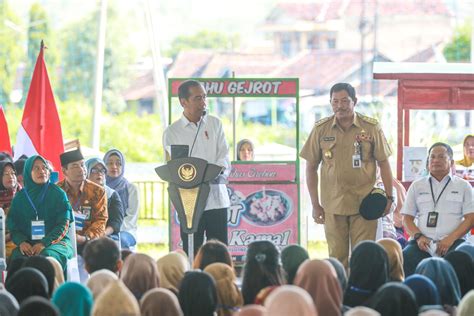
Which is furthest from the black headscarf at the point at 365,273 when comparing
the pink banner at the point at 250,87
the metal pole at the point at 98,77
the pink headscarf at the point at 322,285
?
the metal pole at the point at 98,77

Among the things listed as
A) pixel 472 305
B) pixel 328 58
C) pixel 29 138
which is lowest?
pixel 472 305

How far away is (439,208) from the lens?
8.70 m

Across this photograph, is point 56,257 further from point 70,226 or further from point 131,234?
point 131,234

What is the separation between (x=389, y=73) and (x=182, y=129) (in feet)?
7.92

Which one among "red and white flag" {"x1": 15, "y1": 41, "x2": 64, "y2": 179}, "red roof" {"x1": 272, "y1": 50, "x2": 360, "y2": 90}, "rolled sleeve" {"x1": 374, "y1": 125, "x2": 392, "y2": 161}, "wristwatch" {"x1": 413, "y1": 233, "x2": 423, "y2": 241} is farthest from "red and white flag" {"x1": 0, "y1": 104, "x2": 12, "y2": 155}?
"red roof" {"x1": 272, "y1": 50, "x2": 360, "y2": 90}

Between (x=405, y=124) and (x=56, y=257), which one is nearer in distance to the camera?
(x=56, y=257)

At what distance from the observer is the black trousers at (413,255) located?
8.45 m

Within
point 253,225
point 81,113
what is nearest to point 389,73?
point 253,225

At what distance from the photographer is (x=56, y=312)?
5500 millimetres

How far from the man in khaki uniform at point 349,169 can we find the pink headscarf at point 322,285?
2138 millimetres

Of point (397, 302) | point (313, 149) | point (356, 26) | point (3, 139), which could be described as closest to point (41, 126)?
point (3, 139)

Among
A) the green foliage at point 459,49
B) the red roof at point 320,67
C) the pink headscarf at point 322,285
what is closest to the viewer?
the pink headscarf at point 322,285

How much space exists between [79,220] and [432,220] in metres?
2.53

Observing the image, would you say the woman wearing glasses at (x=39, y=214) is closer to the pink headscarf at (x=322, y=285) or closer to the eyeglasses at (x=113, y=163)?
the eyeglasses at (x=113, y=163)
